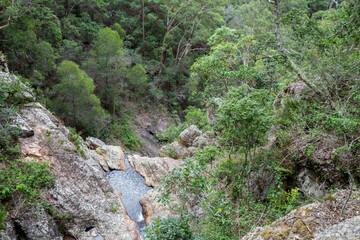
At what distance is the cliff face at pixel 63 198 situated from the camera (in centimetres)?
491

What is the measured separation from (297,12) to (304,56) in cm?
109

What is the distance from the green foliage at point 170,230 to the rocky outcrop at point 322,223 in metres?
1.33

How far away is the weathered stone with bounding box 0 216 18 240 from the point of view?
4255mm

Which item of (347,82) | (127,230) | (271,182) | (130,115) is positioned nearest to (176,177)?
(271,182)

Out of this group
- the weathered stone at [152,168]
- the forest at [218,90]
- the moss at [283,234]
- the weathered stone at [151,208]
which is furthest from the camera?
the weathered stone at [152,168]

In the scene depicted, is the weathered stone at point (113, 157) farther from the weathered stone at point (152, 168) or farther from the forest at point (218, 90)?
the forest at point (218, 90)

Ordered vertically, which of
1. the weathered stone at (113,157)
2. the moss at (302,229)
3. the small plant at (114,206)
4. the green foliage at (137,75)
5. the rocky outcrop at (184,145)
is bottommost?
the weathered stone at (113,157)

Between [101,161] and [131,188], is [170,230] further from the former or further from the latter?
[101,161]

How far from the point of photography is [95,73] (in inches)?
591

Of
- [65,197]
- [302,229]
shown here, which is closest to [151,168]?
[65,197]

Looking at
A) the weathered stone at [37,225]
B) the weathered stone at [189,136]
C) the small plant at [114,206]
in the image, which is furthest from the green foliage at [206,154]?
the weathered stone at [189,136]

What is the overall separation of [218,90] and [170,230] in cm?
462

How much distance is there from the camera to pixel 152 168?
1007 centimetres

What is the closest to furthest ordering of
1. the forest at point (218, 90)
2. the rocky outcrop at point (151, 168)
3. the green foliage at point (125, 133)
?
the forest at point (218, 90) < the rocky outcrop at point (151, 168) < the green foliage at point (125, 133)
